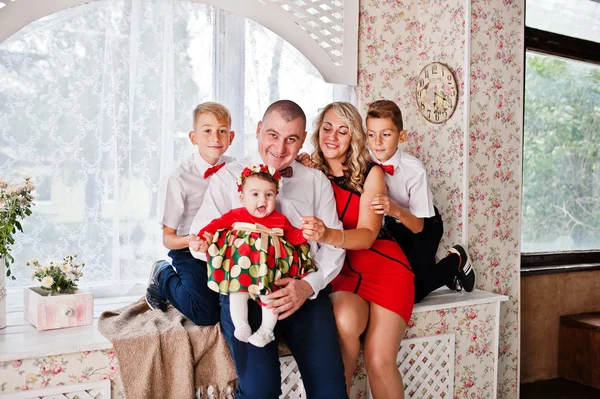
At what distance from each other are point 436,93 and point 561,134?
1.26 metres

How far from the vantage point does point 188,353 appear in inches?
96.9

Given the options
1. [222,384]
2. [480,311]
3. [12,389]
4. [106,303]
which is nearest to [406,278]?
[480,311]

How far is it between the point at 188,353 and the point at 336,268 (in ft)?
2.38

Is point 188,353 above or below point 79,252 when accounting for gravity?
below

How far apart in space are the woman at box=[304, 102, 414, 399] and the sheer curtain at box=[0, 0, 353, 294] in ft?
2.80

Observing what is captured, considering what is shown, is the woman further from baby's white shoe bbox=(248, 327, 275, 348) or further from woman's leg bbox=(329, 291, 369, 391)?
baby's white shoe bbox=(248, 327, 275, 348)

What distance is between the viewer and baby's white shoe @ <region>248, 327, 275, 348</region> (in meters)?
2.33

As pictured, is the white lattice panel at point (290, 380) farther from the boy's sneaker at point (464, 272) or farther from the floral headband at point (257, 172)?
the boy's sneaker at point (464, 272)

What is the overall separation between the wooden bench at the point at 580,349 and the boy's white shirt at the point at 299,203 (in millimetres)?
2363

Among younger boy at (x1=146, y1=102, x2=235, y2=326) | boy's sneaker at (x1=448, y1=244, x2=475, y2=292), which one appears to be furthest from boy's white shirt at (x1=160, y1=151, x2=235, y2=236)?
boy's sneaker at (x1=448, y1=244, x2=475, y2=292)

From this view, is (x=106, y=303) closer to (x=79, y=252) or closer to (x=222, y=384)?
(x=79, y=252)

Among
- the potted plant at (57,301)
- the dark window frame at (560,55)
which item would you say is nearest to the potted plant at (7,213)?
the potted plant at (57,301)

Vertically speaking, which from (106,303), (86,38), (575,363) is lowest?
(575,363)

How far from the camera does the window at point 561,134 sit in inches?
166
